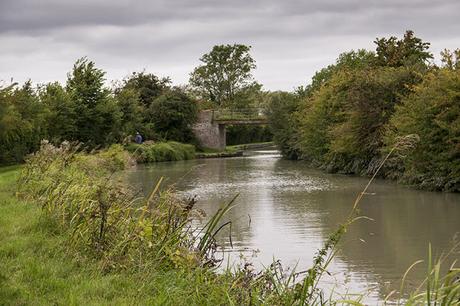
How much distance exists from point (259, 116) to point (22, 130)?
29.4 metres

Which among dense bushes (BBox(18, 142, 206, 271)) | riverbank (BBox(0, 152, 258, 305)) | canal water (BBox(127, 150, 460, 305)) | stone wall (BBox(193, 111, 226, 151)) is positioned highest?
stone wall (BBox(193, 111, 226, 151))

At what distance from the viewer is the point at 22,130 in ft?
82.2

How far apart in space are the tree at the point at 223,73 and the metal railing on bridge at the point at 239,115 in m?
17.0

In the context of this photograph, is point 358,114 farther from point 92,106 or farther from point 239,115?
point 239,115

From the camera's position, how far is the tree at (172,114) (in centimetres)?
4709

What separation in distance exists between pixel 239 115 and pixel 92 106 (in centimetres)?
1845

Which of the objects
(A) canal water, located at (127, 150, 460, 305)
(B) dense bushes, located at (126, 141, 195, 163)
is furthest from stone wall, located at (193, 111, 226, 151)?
(A) canal water, located at (127, 150, 460, 305)

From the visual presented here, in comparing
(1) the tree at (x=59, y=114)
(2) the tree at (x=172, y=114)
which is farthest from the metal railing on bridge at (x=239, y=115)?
(1) the tree at (x=59, y=114)

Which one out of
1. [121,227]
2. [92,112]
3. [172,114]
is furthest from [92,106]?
[121,227]

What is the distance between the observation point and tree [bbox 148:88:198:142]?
1854 inches

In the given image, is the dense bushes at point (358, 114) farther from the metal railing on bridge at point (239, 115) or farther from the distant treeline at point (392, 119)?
the metal railing on bridge at point (239, 115)

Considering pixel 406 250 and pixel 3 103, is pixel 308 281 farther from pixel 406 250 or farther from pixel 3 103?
pixel 3 103

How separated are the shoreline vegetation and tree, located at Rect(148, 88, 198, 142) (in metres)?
37.5

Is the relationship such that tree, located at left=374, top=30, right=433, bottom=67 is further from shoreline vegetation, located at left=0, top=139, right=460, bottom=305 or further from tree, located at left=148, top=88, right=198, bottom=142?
shoreline vegetation, located at left=0, top=139, right=460, bottom=305
